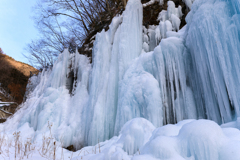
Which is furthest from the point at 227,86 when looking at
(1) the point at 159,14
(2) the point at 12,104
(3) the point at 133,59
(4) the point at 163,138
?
(2) the point at 12,104

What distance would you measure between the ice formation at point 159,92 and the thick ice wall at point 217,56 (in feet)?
0.04

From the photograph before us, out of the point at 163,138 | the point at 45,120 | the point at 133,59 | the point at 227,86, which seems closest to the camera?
the point at 163,138

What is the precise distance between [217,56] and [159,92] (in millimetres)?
1384

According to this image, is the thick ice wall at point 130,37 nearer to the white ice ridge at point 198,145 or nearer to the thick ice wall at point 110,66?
the thick ice wall at point 110,66

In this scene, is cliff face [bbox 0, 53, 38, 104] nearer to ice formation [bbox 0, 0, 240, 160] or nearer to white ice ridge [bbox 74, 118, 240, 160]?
ice formation [bbox 0, 0, 240, 160]

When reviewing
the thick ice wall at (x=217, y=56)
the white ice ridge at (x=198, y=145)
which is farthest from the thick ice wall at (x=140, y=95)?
the white ice ridge at (x=198, y=145)

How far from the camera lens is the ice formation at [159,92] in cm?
127

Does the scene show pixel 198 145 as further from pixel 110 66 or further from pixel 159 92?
pixel 110 66

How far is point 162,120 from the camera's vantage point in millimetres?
3154

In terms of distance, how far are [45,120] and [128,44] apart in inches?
184

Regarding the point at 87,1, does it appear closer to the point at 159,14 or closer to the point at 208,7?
the point at 159,14

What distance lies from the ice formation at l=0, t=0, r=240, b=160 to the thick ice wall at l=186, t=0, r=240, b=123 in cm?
1

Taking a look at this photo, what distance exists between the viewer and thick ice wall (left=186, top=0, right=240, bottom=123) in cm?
225

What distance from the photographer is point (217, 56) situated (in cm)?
247
